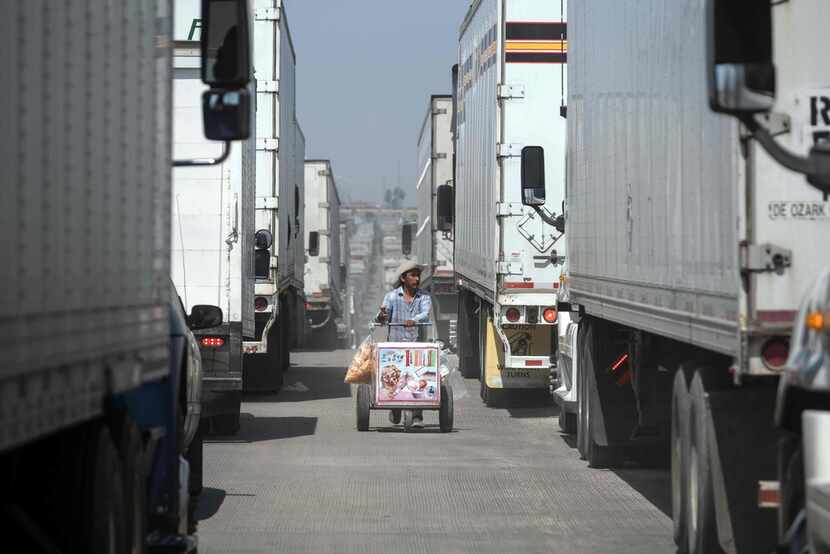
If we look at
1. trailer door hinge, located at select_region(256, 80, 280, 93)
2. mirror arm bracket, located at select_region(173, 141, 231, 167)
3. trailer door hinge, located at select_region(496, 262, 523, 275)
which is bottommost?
trailer door hinge, located at select_region(496, 262, 523, 275)

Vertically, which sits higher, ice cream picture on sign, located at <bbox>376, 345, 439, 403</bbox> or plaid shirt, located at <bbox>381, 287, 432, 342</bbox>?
plaid shirt, located at <bbox>381, 287, 432, 342</bbox>

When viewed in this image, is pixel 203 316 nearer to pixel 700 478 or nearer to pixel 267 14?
pixel 700 478

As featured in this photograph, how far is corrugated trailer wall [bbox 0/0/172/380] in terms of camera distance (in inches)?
193

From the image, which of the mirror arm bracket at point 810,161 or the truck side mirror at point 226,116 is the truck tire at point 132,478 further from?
the mirror arm bracket at point 810,161

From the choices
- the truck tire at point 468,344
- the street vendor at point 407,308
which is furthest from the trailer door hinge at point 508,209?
the truck tire at point 468,344

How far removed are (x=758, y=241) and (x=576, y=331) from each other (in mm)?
8703

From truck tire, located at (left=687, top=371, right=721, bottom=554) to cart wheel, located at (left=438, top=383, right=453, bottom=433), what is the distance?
28.6 ft

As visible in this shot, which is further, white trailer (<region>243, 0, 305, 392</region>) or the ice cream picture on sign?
white trailer (<region>243, 0, 305, 392</region>)

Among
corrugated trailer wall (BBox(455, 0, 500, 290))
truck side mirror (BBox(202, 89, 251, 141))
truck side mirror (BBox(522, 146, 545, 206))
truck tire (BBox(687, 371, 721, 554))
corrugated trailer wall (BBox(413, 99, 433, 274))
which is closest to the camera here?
truck side mirror (BBox(202, 89, 251, 141))

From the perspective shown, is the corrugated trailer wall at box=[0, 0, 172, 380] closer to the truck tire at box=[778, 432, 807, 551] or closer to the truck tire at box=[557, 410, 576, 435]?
the truck tire at box=[778, 432, 807, 551]

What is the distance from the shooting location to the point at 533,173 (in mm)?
16984

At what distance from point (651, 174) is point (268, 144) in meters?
11.8

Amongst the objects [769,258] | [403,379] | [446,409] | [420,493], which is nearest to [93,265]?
[769,258]

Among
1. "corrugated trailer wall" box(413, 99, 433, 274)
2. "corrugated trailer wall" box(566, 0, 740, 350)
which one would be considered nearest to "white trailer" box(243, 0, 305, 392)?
"corrugated trailer wall" box(566, 0, 740, 350)
